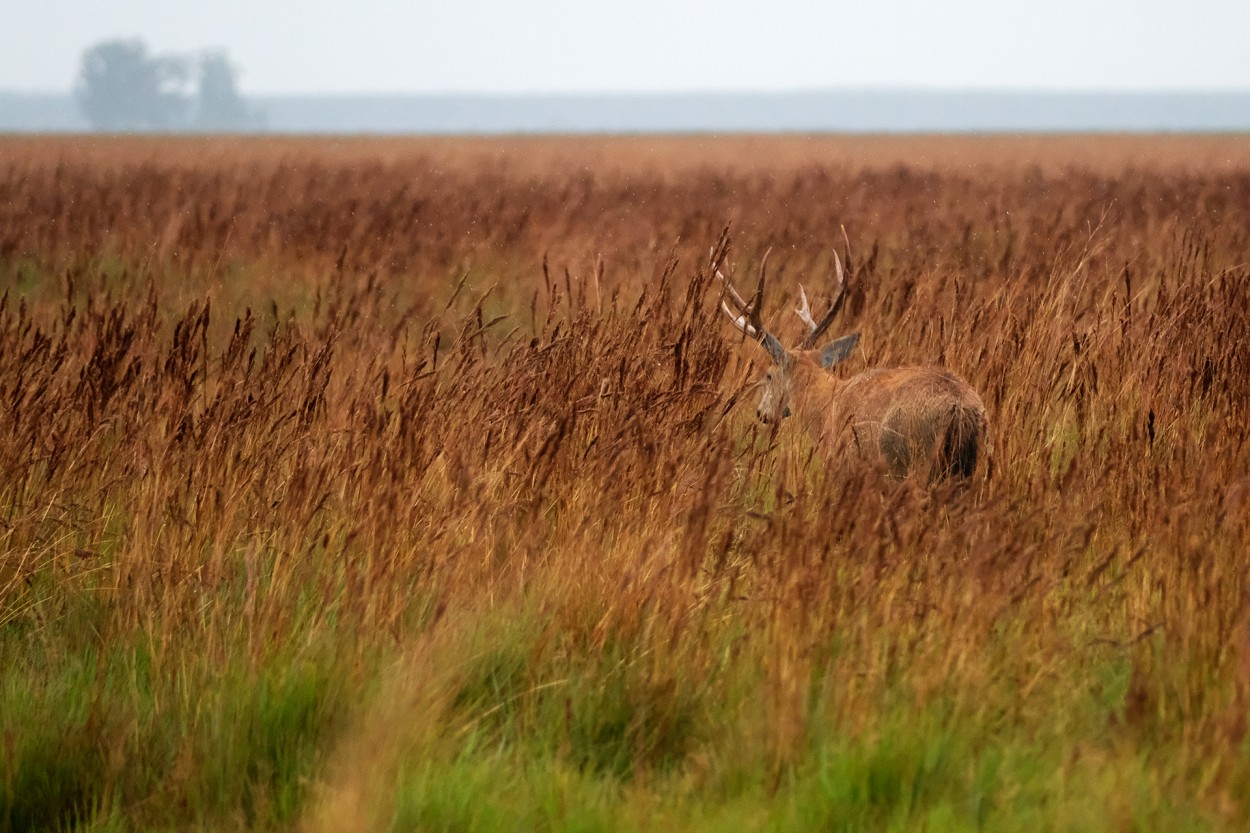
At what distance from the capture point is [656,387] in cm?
431

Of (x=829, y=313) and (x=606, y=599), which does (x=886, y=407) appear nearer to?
(x=829, y=313)

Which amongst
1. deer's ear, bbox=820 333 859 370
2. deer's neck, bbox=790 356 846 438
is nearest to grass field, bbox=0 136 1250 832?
deer's neck, bbox=790 356 846 438

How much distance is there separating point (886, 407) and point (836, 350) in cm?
66

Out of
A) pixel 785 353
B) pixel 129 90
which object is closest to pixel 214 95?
pixel 129 90

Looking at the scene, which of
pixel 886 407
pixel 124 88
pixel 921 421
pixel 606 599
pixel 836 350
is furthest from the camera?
pixel 124 88

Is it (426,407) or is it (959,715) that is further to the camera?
(426,407)

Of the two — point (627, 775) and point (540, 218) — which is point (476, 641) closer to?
point (627, 775)

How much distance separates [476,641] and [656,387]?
5.10ft

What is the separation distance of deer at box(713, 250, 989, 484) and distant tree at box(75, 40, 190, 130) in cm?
18874

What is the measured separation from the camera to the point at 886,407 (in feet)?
14.8

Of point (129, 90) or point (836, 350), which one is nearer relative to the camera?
point (836, 350)

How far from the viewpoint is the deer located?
4305 mm

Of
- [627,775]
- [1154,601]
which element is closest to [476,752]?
[627,775]

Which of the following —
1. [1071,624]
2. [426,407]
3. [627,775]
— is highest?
[426,407]
